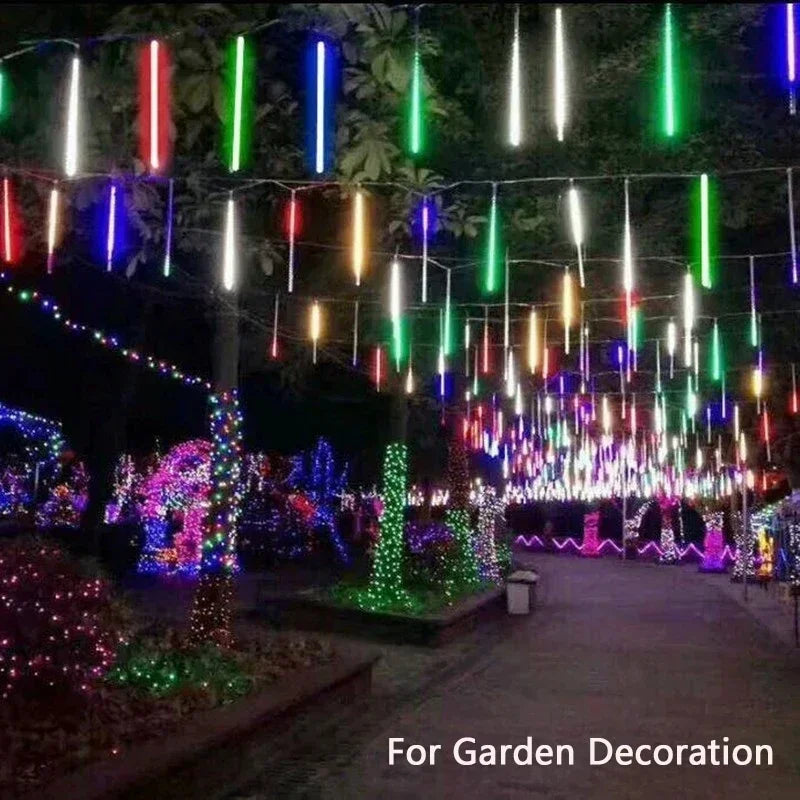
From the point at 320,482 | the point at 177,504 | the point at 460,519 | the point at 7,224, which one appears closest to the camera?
the point at 7,224

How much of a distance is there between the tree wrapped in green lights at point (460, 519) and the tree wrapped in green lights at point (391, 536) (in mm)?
3247

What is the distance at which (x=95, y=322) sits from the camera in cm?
2203

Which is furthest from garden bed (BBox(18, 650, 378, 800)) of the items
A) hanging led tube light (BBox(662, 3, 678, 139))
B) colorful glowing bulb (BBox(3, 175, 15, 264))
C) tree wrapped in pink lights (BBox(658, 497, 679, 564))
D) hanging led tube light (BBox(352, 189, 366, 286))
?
tree wrapped in pink lights (BBox(658, 497, 679, 564))

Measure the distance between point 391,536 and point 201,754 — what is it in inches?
410

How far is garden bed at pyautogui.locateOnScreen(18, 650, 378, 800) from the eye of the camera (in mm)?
5863

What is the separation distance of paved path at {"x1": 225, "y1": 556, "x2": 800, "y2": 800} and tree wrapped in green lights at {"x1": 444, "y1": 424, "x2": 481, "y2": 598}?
171cm

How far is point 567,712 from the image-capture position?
10.0 meters

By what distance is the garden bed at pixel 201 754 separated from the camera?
5.86 meters

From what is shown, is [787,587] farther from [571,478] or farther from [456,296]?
[571,478]

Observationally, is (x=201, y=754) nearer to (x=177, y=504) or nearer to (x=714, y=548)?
(x=177, y=504)

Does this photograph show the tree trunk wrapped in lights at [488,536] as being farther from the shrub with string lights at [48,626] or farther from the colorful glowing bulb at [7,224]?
the shrub with string lights at [48,626]

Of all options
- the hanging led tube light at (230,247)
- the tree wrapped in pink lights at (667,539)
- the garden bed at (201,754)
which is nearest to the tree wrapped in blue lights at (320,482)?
the tree wrapped in pink lights at (667,539)

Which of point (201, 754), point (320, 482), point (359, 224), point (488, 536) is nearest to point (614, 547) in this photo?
point (320, 482)

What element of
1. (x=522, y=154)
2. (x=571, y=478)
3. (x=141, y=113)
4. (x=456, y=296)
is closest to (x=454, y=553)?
(x=456, y=296)
